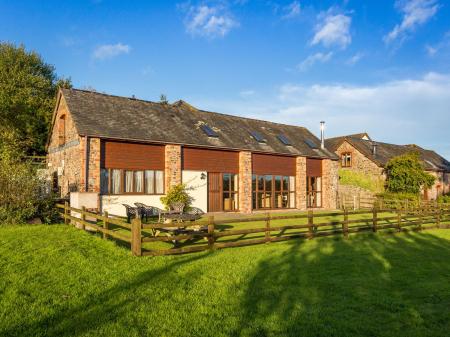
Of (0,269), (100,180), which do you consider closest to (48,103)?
(100,180)

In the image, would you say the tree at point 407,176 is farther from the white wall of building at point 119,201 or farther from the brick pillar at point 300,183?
the white wall of building at point 119,201

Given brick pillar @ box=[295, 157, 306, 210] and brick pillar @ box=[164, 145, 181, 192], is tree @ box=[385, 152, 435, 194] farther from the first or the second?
brick pillar @ box=[164, 145, 181, 192]

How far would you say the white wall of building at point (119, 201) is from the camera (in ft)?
58.0

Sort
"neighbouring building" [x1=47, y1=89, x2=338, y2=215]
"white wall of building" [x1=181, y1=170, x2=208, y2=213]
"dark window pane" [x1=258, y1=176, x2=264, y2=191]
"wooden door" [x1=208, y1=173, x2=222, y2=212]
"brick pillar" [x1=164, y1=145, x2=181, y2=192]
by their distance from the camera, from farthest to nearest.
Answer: "dark window pane" [x1=258, y1=176, x2=264, y2=191]
"wooden door" [x1=208, y1=173, x2=222, y2=212]
"white wall of building" [x1=181, y1=170, x2=208, y2=213]
"brick pillar" [x1=164, y1=145, x2=181, y2=192]
"neighbouring building" [x1=47, y1=89, x2=338, y2=215]

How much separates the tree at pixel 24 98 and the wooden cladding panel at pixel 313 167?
21.4 meters

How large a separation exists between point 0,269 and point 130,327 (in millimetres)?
4273

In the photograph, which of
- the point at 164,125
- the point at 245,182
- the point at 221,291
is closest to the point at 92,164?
the point at 164,125

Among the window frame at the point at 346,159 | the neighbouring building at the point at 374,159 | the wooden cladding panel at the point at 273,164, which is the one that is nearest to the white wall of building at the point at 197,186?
the wooden cladding panel at the point at 273,164

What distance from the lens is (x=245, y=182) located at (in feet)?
74.0

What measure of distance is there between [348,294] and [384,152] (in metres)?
34.9

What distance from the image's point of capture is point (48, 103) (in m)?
31.8

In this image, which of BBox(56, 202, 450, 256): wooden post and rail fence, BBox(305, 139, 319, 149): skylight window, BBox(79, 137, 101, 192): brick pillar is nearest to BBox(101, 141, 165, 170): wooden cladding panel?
BBox(79, 137, 101, 192): brick pillar

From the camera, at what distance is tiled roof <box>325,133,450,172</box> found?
35312 millimetres

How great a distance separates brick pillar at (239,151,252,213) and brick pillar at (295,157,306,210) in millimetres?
Result: 4426
